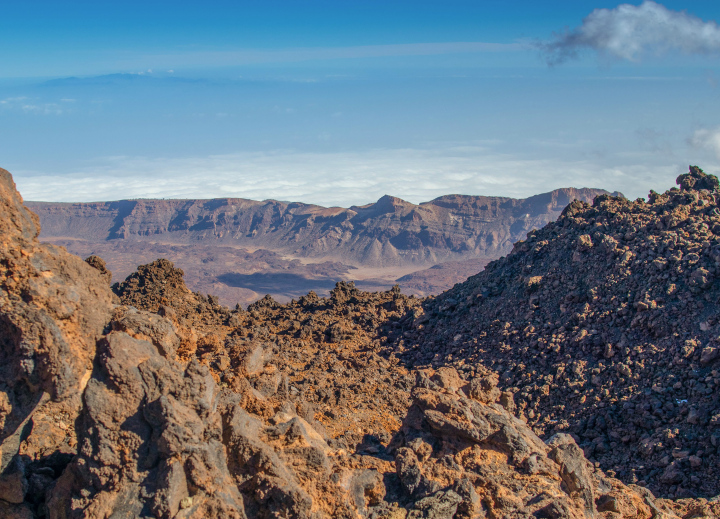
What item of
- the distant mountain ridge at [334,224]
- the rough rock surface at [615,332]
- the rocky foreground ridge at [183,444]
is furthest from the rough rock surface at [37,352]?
the distant mountain ridge at [334,224]

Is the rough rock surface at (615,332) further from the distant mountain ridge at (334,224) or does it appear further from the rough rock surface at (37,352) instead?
the distant mountain ridge at (334,224)

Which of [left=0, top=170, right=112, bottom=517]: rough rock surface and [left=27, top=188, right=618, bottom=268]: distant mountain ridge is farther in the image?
[left=27, top=188, right=618, bottom=268]: distant mountain ridge

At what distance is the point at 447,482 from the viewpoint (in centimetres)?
826

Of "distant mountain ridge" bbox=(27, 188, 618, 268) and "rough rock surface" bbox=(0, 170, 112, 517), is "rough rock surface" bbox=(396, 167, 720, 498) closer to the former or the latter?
"rough rock surface" bbox=(0, 170, 112, 517)

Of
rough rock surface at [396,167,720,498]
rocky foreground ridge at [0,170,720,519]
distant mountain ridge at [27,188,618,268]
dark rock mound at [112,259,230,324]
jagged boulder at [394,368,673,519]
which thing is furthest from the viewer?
distant mountain ridge at [27,188,618,268]

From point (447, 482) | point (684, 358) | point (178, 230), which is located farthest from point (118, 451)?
point (178, 230)

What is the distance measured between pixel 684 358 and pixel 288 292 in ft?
372

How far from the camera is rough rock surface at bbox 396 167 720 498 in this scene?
1266cm

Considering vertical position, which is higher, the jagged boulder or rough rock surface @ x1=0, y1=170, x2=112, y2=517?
rough rock surface @ x1=0, y1=170, x2=112, y2=517

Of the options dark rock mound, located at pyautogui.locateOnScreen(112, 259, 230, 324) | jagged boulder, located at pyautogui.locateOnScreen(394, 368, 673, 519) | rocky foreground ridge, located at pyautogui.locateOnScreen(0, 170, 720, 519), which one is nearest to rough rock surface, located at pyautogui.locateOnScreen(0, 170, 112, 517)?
rocky foreground ridge, located at pyautogui.locateOnScreen(0, 170, 720, 519)

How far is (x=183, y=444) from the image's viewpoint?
6.80m

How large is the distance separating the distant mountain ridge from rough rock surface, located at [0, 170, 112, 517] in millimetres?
144605

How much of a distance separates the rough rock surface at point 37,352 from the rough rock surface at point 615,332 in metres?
10.5

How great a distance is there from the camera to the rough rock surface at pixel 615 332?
499 inches
